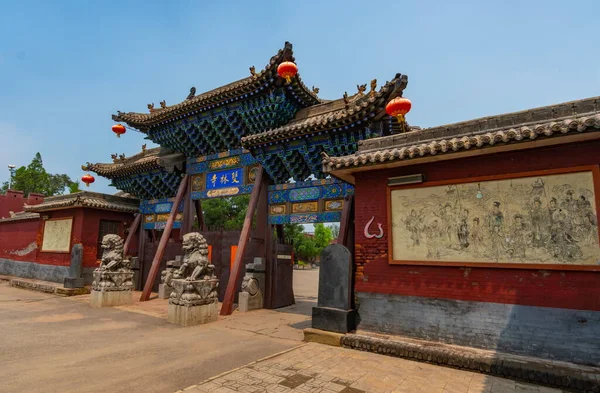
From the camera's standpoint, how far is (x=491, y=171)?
18.9ft

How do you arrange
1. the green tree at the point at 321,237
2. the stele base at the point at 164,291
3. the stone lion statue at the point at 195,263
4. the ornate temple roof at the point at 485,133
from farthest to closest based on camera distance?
the green tree at the point at 321,237 < the stele base at the point at 164,291 < the stone lion statue at the point at 195,263 < the ornate temple roof at the point at 485,133

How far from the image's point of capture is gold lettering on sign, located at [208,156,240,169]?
11.9 m

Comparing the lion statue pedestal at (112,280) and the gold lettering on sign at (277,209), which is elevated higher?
the gold lettering on sign at (277,209)

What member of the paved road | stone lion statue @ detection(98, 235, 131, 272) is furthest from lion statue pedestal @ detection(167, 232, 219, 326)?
stone lion statue @ detection(98, 235, 131, 272)

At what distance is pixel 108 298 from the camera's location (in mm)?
10734

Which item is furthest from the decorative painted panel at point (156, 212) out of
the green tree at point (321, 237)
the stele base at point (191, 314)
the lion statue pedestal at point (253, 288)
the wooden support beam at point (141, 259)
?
the green tree at point (321, 237)

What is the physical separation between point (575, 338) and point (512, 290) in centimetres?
95

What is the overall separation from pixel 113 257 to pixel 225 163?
194 inches

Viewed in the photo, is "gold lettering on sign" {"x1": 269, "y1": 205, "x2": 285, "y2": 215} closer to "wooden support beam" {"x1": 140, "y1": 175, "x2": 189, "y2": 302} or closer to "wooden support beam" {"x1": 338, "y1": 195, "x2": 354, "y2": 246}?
"wooden support beam" {"x1": 338, "y1": 195, "x2": 354, "y2": 246}

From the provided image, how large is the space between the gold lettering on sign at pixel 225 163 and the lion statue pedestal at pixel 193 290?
3650 millimetres

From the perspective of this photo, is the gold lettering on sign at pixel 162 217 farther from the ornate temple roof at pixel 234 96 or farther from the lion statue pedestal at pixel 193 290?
the lion statue pedestal at pixel 193 290

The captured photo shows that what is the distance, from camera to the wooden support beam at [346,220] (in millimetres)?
8291

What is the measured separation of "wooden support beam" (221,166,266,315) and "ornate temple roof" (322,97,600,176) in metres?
3.92

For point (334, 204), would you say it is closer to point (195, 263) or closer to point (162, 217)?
point (195, 263)
